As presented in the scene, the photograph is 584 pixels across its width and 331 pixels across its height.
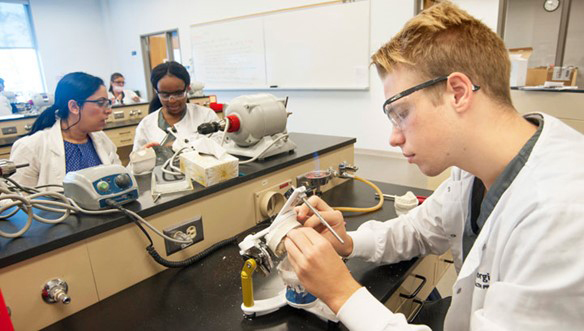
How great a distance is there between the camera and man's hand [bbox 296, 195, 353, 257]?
89 cm

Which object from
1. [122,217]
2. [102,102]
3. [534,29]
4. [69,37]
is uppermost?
[69,37]

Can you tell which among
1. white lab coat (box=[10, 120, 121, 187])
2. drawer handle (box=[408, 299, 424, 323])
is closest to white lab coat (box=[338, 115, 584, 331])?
drawer handle (box=[408, 299, 424, 323])

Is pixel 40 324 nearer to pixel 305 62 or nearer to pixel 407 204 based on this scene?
pixel 407 204

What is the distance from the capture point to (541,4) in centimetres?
449

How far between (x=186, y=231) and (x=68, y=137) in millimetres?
1276

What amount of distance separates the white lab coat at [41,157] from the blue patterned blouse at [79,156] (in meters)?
0.04

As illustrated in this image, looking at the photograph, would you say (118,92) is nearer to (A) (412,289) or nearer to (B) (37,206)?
(B) (37,206)

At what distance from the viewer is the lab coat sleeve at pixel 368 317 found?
2.22 feet

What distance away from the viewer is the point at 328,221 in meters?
0.96

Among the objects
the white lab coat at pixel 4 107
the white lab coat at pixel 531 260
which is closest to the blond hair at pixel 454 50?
the white lab coat at pixel 531 260

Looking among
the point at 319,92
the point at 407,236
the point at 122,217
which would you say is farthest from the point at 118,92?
the point at 407,236

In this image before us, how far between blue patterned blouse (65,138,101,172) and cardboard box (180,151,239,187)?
3.22 feet

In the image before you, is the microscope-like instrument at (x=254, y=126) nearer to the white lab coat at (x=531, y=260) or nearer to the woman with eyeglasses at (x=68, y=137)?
the white lab coat at (x=531, y=260)

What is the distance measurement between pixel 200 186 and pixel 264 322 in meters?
0.47
